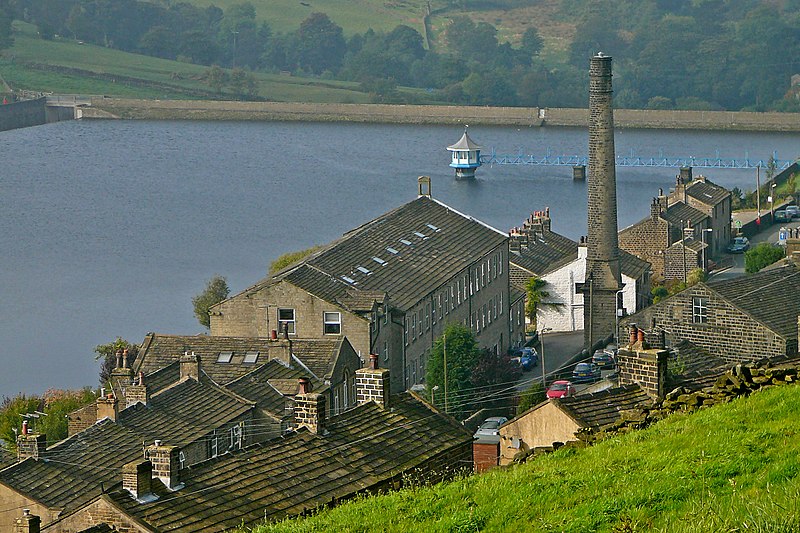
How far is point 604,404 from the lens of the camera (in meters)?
22.1

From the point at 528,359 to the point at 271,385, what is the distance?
1976cm

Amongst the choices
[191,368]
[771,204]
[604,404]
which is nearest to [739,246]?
[771,204]

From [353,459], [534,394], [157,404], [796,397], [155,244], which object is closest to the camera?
[796,397]

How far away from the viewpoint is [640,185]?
487 ft

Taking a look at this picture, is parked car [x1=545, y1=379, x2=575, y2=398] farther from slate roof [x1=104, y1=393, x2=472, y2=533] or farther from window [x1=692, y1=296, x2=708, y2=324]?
slate roof [x1=104, y1=393, x2=472, y2=533]

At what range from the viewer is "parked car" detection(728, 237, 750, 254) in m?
85.3

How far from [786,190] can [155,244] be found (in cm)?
4013

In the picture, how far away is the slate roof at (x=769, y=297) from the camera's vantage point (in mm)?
43188

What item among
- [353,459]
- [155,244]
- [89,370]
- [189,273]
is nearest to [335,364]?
[353,459]

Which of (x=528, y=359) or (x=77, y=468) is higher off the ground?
(x=77, y=468)

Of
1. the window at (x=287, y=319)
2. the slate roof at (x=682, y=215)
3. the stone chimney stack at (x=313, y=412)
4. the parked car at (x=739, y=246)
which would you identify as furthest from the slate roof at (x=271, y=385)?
the parked car at (x=739, y=246)

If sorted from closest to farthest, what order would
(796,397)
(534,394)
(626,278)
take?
(796,397)
(534,394)
(626,278)

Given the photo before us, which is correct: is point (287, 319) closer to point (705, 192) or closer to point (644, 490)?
point (644, 490)

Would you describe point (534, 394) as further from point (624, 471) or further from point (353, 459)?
point (624, 471)
